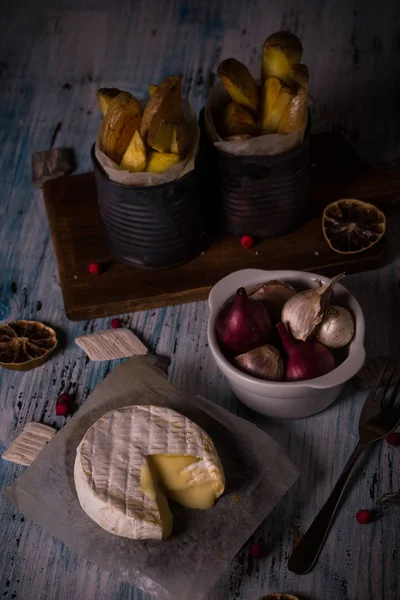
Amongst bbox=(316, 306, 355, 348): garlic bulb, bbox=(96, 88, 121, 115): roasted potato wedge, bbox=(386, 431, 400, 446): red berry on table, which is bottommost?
bbox=(386, 431, 400, 446): red berry on table

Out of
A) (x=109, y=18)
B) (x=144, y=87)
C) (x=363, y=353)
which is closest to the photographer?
(x=363, y=353)

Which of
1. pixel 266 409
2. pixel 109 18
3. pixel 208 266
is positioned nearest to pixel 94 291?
pixel 208 266

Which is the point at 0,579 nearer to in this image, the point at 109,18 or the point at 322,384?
the point at 322,384

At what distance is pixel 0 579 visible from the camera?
4.80 ft

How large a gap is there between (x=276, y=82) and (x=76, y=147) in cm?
79

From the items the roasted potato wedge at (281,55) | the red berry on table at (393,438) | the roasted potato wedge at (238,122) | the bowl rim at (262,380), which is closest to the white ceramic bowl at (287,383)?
the bowl rim at (262,380)

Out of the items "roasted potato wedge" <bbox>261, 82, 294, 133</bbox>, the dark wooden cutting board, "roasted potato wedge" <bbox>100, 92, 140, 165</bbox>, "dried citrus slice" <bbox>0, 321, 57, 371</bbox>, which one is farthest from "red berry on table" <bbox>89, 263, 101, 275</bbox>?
"roasted potato wedge" <bbox>261, 82, 294, 133</bbox>

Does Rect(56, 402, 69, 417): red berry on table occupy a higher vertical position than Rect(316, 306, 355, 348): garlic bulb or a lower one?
lower

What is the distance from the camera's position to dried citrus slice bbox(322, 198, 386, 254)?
192 cm

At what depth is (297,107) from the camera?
176 centimetres

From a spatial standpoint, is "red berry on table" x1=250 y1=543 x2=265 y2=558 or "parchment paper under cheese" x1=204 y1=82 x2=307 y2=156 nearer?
"red berry on table" x1=250 y1=543 x2=265 y2=558

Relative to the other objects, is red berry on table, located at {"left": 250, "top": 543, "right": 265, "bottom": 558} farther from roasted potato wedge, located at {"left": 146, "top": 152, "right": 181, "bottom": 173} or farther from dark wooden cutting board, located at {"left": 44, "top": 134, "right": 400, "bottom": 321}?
roasted potato wedge, located at {"left": 146, "top": 152, "right": 181, "bottom": 173}

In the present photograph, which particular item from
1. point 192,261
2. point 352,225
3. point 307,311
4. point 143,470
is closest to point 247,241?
point 192,261

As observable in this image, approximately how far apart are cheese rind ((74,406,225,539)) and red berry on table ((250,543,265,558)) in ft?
0.38
